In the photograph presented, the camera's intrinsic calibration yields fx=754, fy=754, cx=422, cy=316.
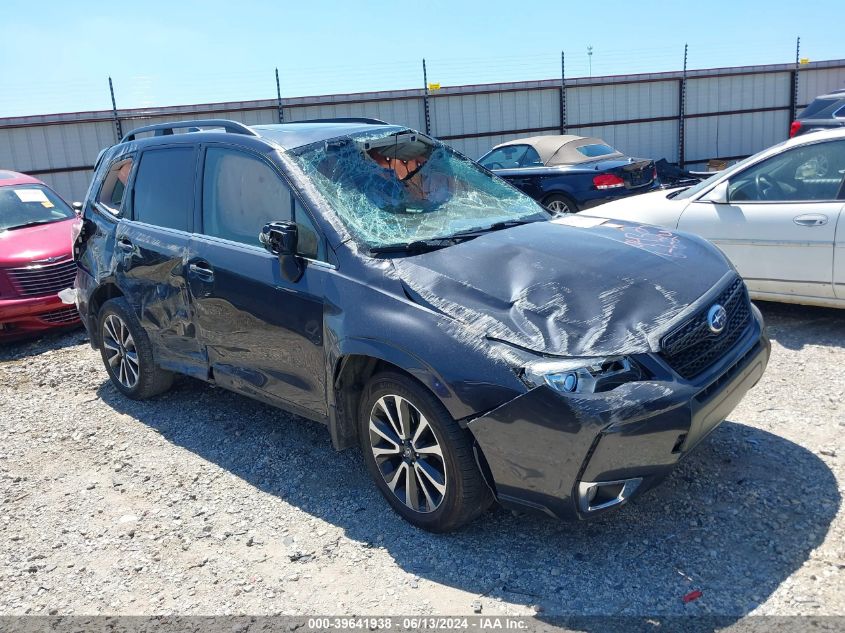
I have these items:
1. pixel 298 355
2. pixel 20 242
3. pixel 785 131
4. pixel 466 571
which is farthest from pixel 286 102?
pixel 466 571

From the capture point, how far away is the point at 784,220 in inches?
225

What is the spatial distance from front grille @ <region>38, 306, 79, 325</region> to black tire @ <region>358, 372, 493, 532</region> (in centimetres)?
513

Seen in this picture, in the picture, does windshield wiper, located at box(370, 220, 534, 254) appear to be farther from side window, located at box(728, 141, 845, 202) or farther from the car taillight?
the car taillight

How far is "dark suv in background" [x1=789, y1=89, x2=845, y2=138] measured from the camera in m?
10.8

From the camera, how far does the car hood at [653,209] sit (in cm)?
629

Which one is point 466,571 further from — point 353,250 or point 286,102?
point 286,102

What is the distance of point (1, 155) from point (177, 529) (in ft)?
50.3

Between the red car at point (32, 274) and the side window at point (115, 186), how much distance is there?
1576 millimetres

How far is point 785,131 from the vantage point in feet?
66.3

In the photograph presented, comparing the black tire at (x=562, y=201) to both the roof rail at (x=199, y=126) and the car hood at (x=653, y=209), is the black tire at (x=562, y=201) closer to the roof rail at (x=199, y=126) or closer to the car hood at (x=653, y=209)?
the car hood at (x=653, y=209)

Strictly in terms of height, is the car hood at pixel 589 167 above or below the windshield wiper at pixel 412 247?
below

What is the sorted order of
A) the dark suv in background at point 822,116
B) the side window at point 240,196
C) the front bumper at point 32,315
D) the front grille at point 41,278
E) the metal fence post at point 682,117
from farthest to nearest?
the metal fence post at point 682,117 < the dark suv in background at point 822,116 < the front grille at point 41,278 < the front bumper at point 32,315 < the side window at point 240,196

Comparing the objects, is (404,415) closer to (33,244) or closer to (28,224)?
(33,244)

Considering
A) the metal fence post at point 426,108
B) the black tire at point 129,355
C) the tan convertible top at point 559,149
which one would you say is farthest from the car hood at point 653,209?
the metal fence post at point 426,108
